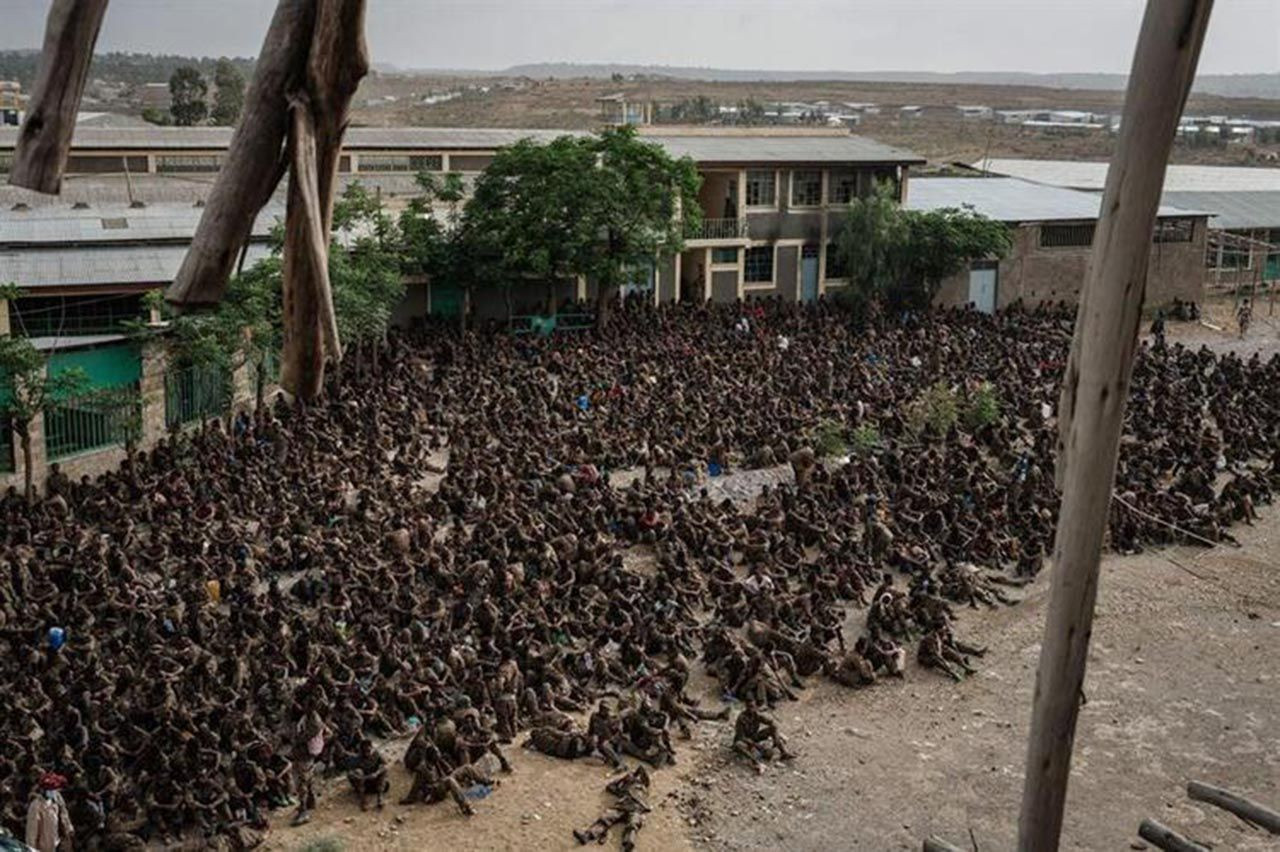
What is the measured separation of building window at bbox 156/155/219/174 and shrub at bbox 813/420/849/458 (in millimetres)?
18260

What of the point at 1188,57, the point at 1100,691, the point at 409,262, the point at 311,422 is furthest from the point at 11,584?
the point at 409,262

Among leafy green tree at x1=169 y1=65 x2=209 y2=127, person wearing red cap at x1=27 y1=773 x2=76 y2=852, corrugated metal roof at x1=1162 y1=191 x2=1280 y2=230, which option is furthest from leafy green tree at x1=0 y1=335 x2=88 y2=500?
leafy green tree at x1=169 y1=65 x2=209 y2=127

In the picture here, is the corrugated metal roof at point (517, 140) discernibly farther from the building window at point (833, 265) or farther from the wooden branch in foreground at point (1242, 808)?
the wooden branch in foreground at point (1242, 808)

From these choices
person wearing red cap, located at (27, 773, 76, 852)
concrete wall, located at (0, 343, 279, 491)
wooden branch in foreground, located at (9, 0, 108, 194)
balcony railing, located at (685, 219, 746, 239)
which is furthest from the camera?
balcony railing, located at (685, 219, 746, 239)

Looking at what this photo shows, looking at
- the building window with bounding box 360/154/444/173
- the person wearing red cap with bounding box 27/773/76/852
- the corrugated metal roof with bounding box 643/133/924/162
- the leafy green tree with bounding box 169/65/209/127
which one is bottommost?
the person wearing red cap with bounding box 27/773/76/852

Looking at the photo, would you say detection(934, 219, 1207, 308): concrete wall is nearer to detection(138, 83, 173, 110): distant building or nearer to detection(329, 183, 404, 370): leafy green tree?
detection(329, 183, 404, 370): leafy green tree

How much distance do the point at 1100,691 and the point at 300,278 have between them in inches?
503

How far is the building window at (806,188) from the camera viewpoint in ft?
116

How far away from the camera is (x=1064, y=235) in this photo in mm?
36875

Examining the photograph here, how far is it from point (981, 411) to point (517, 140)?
603 inches

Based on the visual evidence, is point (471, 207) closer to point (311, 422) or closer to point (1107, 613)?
point (311, 422)

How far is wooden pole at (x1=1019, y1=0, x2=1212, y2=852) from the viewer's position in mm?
2654

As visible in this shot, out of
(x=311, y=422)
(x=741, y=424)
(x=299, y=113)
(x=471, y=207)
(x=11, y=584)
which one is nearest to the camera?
(x=299, y=113)

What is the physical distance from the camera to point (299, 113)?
2316mm
